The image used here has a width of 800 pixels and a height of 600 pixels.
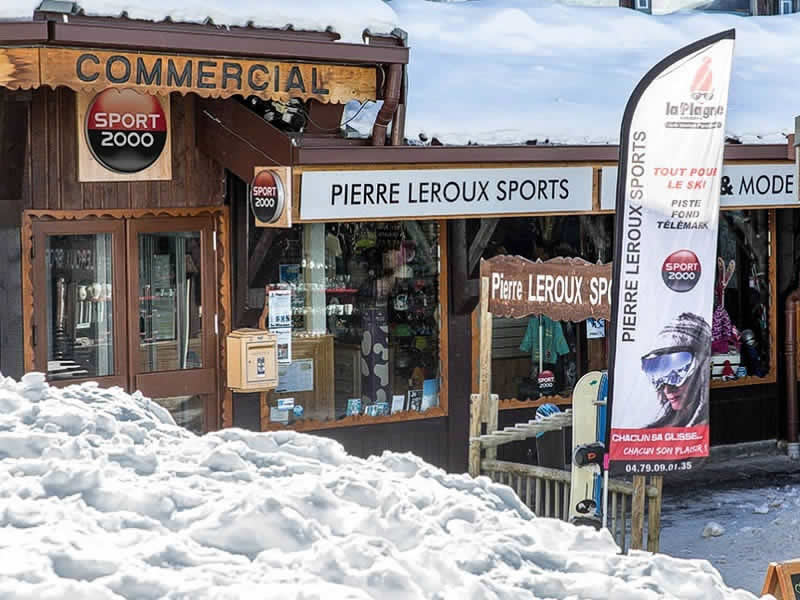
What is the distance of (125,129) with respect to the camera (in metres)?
10.0

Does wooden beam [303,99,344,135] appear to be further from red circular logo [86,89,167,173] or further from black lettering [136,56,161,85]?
black lettering [136,56,161,85]

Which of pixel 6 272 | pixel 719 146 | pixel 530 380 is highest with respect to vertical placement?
pixel 719 146

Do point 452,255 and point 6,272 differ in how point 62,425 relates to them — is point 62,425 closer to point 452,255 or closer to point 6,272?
point 6,272

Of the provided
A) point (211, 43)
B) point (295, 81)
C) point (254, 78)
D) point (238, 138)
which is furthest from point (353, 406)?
point (211, 43)

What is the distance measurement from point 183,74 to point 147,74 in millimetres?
237

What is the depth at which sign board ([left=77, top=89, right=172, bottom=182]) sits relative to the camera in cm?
984

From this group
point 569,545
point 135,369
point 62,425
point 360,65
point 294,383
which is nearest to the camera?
point 569,545

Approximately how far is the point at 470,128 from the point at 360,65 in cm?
132

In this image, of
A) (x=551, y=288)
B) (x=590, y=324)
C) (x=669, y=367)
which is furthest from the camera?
(x=590, y=324)

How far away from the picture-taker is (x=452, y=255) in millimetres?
11469

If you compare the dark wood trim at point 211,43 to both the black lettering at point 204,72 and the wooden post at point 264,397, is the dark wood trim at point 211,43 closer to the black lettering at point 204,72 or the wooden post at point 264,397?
the black lettering at point 204,72

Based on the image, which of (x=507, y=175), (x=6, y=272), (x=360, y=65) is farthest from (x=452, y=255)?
(x=6, y=272)

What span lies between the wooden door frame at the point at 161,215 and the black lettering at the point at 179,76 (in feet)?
5.08

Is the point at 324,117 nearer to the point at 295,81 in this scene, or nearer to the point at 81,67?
the point at 295,81
